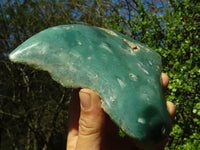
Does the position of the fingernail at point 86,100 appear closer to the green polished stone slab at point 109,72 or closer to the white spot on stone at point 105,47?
the green polished stone slab at point 109,72

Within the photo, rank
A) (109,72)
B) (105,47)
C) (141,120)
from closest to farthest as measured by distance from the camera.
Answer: (141,120) < (109,72) < (105,47)

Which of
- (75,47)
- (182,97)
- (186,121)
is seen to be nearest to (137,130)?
(75,47)

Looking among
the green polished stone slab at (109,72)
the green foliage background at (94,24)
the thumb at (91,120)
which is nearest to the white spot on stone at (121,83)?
the green polished stone slab at (109,72)

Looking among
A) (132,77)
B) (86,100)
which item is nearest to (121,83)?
(132,77)

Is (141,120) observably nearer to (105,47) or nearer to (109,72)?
(109,72)

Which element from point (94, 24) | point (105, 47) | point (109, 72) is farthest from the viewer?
point (94, 24)
